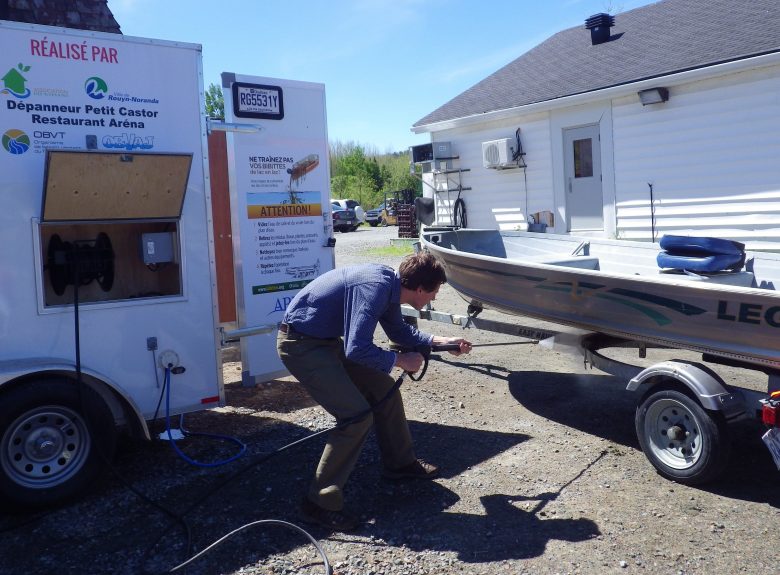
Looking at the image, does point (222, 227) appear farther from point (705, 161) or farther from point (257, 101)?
point (705, 161)

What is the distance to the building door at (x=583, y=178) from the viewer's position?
12.9 metres

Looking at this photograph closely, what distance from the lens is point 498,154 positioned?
1412cm

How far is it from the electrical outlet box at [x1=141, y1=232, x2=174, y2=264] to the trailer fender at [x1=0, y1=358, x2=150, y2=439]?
84cm

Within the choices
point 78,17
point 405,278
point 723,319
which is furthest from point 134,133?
point 723,319

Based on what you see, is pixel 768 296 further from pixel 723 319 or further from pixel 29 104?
pixel 29 104

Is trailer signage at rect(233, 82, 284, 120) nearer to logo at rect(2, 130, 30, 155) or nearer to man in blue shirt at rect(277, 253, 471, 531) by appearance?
logo at rect(2, 130, 30, 155)

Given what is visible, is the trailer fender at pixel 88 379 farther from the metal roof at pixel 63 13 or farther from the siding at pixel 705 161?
the siding at pixel 705 161

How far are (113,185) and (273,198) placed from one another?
6.52 ft

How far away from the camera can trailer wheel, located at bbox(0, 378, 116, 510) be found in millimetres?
3939

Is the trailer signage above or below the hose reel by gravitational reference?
above

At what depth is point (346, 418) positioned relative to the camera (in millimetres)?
3871

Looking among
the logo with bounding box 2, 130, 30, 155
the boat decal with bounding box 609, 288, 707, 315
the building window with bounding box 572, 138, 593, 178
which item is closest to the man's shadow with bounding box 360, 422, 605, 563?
the boat decal with bounding box 609, 288, 707, 315

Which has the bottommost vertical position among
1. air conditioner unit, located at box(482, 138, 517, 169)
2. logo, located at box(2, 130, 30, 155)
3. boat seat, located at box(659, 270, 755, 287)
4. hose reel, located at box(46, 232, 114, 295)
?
boat seat, located at box(659, 270, 755, 287)

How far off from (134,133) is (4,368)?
164 centimetres
